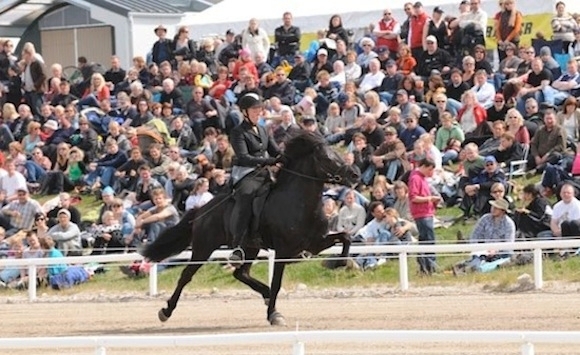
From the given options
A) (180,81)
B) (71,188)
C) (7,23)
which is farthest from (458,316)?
(7,23)

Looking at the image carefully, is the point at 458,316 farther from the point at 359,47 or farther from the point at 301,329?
the point at 359,47

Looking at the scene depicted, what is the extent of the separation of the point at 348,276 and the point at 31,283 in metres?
4.29

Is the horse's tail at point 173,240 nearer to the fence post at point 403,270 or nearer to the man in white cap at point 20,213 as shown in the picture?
the fence post at point 403,270

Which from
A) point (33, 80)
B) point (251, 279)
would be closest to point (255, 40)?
point (33, 80)

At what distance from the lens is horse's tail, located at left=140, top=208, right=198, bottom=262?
16.8m

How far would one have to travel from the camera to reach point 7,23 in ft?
128

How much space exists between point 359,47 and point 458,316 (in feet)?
41.7

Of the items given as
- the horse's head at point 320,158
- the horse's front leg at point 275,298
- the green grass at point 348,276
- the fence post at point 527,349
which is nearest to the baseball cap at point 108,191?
the green grass at point 348,276

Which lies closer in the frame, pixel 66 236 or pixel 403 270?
pixel 403 270

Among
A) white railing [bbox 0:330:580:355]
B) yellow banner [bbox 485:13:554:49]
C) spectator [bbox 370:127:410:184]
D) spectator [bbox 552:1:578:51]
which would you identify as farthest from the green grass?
white railing [bbox 0:330:580:355]

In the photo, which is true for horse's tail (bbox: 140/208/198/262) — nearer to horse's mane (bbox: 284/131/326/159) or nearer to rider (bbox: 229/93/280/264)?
rider (bbox: 229/93/280/264)

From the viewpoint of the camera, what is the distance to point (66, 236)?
872 inches

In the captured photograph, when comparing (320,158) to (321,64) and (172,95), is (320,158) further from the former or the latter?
(172,95)

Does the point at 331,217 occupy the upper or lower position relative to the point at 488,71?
lower
